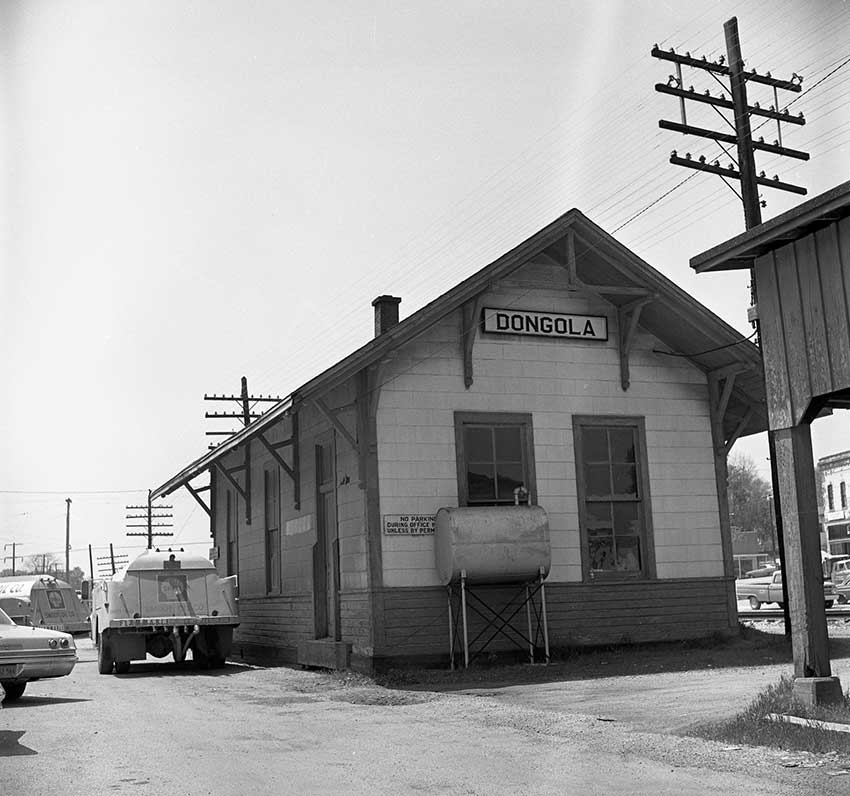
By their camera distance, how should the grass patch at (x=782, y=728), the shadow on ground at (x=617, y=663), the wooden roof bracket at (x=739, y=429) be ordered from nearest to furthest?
1. the grass patch at (x=782, y=728)
2. the shadow on ground at (x=617, y=663)
3. the wooden roof bracket at (x=739, y=429)

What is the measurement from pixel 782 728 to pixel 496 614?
8.34 metres

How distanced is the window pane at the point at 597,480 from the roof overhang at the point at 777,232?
305 inches

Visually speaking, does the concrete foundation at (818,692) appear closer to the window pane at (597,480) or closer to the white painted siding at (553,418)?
the white painted siding at (553,418)

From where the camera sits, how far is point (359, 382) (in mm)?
17312

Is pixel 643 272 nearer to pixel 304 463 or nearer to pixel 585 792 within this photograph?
pixel 304 463

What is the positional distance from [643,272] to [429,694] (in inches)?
312

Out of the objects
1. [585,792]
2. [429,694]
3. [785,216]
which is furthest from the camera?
[429,694]

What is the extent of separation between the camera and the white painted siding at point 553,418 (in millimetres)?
17250

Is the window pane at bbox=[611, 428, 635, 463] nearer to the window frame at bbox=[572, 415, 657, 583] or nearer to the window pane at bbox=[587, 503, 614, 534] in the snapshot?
the window frame at bbox=[572, 415, 657, 583]

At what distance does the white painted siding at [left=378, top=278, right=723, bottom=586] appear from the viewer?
679 inches

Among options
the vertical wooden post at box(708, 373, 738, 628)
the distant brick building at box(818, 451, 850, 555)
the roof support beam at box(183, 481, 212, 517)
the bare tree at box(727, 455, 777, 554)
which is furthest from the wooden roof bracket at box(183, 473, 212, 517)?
the bare tree at box(727, 455, 777, 554)

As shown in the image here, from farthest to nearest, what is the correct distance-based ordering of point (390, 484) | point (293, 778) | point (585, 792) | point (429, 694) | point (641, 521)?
1. point (641, 521)
2. point (390, 484)
3. point (429, 694)
4. point (293, 778)
5. point (585, 792)

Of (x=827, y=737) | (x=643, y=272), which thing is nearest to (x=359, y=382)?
(x=643, y=272)

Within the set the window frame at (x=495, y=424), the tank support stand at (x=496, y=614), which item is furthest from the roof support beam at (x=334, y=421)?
the tank support stand at (x=496, y=614)
